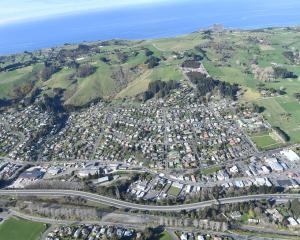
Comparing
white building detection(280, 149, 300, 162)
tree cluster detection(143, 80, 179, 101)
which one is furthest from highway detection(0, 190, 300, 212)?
tree cluster detection(143, 80, 179, 101)

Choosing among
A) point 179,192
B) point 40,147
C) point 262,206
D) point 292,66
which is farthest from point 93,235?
point 292,66

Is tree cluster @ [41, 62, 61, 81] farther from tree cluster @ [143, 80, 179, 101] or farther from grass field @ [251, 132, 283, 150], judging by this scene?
grass field @ [251, 132, 283, 150]

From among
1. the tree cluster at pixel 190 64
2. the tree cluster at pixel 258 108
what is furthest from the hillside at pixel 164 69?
the tree cluster at pixel 190 64

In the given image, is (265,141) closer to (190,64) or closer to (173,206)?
(173,206)

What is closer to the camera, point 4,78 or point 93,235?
point 93,235

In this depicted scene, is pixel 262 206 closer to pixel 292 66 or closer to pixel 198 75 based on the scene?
pixel 198 75
